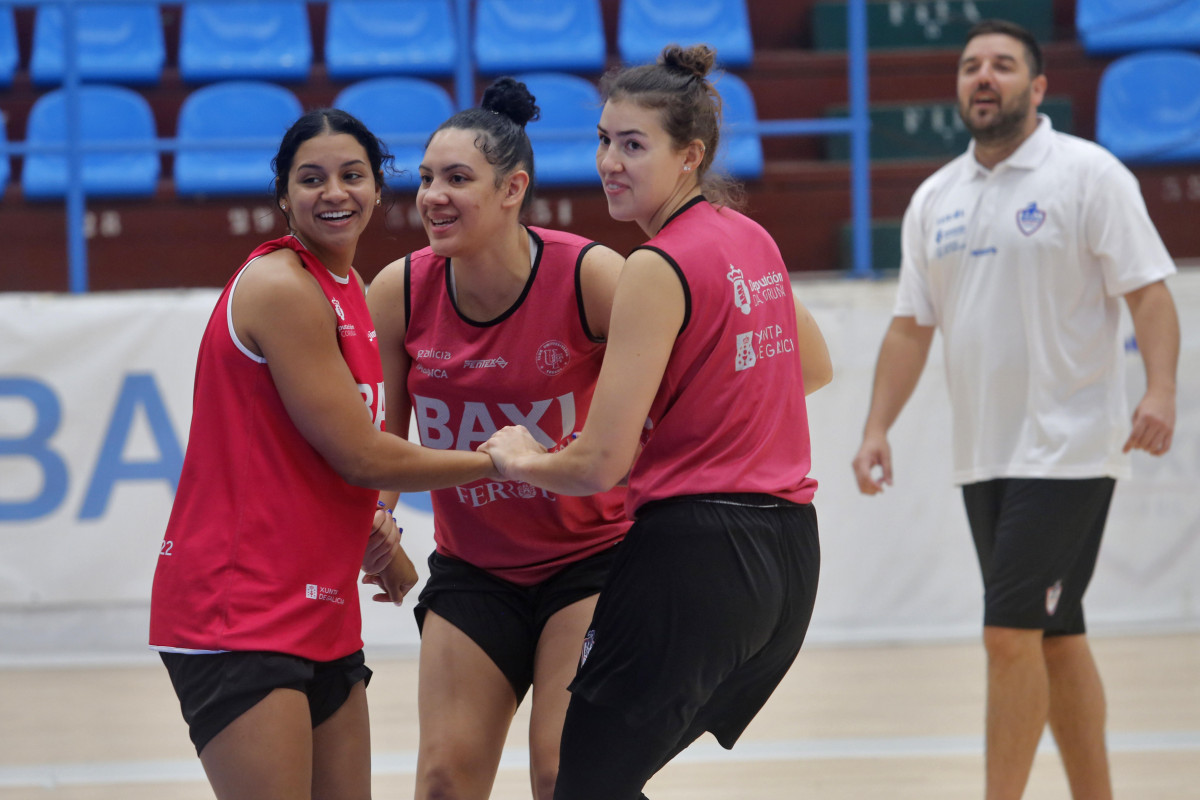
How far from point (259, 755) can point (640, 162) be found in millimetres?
1165

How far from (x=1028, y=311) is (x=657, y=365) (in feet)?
5.62

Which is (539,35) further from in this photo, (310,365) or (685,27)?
(310,365)

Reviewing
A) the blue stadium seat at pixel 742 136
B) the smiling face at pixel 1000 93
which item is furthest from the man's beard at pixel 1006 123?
the blue stadium seat at pixel 742 136

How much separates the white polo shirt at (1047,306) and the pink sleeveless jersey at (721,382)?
55.0 inches

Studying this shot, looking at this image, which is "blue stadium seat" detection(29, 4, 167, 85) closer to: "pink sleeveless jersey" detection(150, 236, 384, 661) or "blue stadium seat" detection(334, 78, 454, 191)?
"blue stadium seat" detection(334, 78, 454, 191)

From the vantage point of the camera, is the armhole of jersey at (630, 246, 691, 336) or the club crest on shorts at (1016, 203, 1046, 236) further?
the club crest on shorts at (1016, 203, 1046, 236)

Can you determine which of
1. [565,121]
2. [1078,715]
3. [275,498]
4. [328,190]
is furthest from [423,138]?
[275,498]

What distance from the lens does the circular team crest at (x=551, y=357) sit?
2.57 m

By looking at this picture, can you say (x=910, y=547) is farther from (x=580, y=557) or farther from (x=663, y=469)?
(x=663, y=469)

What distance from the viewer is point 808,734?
169 inches

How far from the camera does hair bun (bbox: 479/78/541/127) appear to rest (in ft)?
8.54

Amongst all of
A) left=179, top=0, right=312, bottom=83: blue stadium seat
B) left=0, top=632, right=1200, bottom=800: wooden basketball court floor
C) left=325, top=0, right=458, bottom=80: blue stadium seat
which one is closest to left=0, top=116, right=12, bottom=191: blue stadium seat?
left=179, top=0, right=312, bottom=83: blue stadium seat

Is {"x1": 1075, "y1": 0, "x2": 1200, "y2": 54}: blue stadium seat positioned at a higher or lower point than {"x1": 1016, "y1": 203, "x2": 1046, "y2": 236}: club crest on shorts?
higher

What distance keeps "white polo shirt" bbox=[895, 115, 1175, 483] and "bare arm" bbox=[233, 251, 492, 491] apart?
1.87 metres
